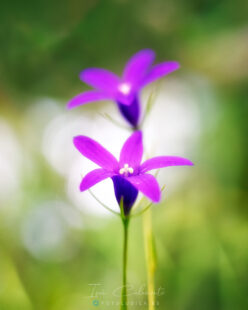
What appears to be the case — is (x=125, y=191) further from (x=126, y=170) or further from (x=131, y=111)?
(x=131, y=111)

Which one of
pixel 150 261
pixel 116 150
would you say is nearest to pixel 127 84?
pixel 150 261

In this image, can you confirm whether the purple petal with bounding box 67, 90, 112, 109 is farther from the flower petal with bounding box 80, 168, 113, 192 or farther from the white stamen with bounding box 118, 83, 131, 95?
the flower petal with bounding box 80, 168, 113, 192

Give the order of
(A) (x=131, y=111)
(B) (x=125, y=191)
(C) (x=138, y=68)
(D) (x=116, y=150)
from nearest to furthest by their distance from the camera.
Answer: (B) (x=125, y=191)
(A) (x=131, y=111)
(C) (x=138, y=68)
(D) (x=116, y=150)

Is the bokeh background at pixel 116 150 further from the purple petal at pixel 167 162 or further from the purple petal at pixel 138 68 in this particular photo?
the purple petal at pixel 167 162

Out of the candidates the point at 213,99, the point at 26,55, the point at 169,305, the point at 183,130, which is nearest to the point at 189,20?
the point at 213,99

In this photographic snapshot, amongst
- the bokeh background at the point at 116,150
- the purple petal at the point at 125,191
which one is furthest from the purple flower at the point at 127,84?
the bokeh background at the point at 116,150

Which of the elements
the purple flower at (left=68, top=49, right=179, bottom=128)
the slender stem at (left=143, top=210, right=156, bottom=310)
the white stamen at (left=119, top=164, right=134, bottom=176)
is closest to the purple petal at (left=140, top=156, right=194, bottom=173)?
the white stamen at (left=119, top=164, right=134, bottom=176)
